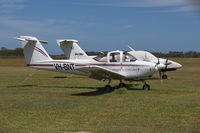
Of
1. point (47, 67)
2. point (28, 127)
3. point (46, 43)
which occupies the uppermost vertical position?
point (46, 43)

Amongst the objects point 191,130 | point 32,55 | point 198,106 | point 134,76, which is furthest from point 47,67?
point 191,130

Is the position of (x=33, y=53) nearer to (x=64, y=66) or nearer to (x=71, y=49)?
(x=64, y=66)

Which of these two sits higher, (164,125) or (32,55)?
(32,55)

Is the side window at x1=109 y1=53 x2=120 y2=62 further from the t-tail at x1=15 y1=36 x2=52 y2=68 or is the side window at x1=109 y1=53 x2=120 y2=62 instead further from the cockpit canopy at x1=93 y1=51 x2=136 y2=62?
the t-tail at x1=15 y1=36 x2=52 y2=68

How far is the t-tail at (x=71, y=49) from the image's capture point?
2243cm

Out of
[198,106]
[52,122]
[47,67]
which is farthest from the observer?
[47,67]

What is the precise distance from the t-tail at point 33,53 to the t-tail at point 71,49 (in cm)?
566

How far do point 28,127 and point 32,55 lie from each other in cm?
1044

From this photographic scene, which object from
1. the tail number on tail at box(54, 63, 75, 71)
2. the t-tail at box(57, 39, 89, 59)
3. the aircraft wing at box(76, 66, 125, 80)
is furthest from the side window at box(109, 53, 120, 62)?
the t-tail at box(57, 39, 89, 59)

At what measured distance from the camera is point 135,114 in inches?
316

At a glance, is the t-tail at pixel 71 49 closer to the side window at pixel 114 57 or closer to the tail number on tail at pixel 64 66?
the tail number on tail at pixel 64 66

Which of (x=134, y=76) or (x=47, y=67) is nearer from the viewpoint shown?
(x=134, y=76)

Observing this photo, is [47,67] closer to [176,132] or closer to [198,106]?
[198,106]

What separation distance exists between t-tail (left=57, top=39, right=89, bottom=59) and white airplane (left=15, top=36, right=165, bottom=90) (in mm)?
5587
